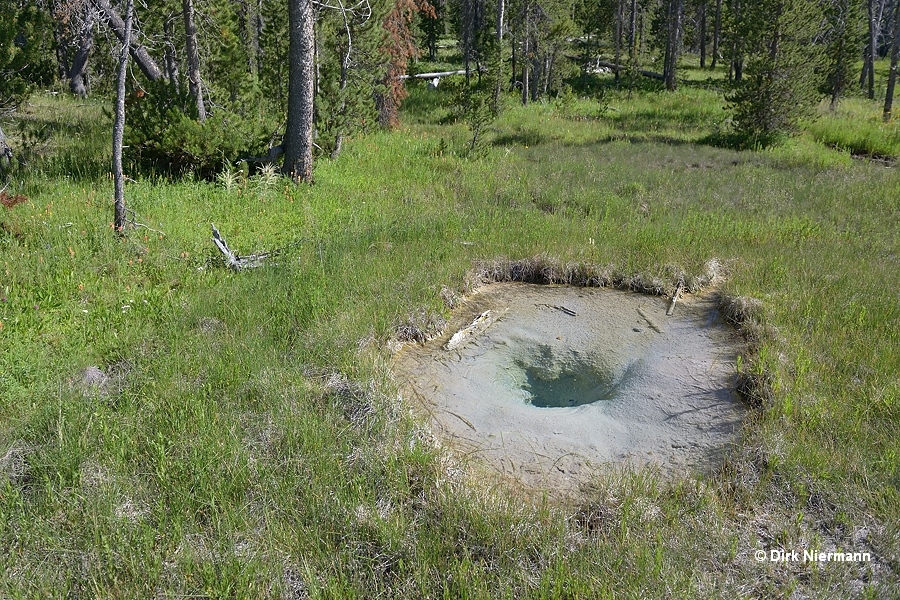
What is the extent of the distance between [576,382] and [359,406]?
80.6 inches

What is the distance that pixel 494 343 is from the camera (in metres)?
6.32

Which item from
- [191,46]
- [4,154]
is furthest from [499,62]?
[4,154]

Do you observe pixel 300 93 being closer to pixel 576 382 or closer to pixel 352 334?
pixel 352 334

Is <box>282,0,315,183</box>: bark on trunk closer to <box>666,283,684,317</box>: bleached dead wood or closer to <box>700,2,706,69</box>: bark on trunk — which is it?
<box>666,283,684,317</box>: bleached dead wood

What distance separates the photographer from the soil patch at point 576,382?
15.5 feet

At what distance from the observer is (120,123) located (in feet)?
23.9

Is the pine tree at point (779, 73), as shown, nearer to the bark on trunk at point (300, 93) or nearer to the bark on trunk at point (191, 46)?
the bark on trunk at point (300, 93)

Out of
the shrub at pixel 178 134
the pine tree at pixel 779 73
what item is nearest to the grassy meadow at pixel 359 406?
the shrub at pixel 178 134

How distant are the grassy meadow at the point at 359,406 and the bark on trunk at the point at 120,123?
1.34 feet

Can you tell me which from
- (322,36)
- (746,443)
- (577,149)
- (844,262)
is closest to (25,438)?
(746,443)

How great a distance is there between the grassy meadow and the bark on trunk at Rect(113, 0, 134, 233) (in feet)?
1.34

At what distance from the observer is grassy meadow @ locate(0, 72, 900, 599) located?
11.4 ft

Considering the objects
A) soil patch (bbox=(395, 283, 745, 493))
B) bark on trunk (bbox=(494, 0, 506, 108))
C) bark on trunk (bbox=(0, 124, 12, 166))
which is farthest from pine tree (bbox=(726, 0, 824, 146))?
bark on trunk (bbox=(0, 124, 12, 166))

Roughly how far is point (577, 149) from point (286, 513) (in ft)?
42.3
